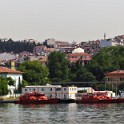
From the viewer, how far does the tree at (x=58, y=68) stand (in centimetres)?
11144

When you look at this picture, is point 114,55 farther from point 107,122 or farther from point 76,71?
point 107,122

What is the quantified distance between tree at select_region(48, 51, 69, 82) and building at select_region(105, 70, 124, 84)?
585cm

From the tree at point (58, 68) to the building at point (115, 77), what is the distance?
5.85m

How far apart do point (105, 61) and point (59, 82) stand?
12392mm

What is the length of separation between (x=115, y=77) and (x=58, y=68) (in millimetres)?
8878

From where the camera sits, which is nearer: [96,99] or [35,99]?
[96,99]

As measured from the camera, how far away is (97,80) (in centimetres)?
10988

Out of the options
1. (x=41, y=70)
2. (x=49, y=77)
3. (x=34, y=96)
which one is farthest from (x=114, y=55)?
(x=34, y=96)

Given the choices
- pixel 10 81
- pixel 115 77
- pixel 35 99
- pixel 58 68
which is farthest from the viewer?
pixel 58 68

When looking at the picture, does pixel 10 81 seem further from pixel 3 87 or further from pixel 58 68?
pixel 58 68

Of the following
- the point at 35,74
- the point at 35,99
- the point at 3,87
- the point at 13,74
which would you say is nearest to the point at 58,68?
the point at 35,74

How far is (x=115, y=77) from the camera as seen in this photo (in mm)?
108688

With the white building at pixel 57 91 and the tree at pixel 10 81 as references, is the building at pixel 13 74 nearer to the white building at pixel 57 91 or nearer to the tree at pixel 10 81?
the tree at pixel 10 81

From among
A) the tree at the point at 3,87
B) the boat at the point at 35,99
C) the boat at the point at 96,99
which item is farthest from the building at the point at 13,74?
the boat at the point at 96,99
